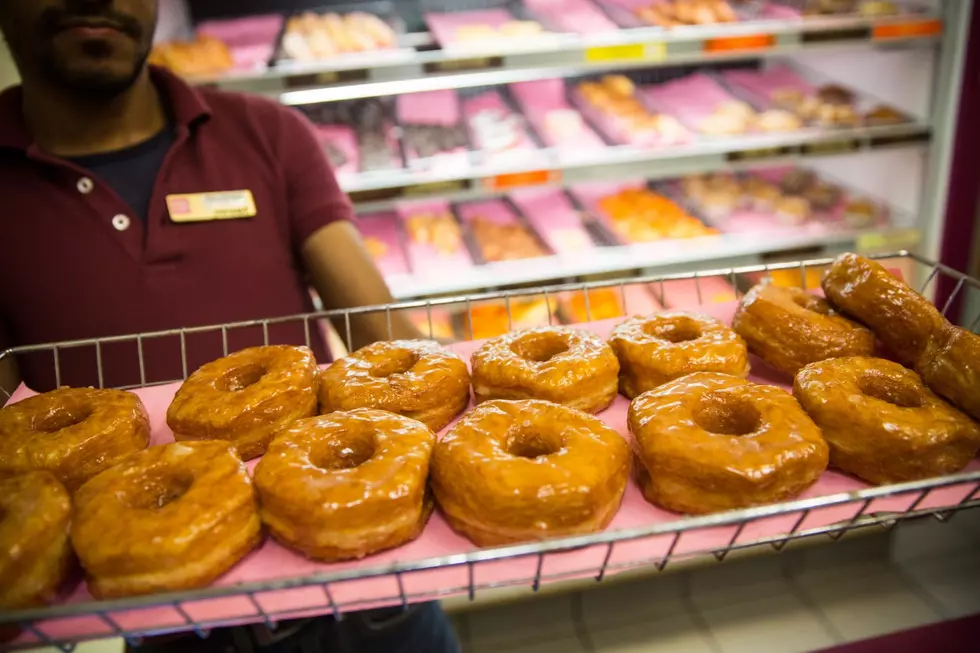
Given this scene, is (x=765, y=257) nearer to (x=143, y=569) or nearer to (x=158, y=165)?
(x=158, y=165)

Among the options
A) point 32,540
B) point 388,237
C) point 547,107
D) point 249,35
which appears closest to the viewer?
point 32,540

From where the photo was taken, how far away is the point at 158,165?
229cm

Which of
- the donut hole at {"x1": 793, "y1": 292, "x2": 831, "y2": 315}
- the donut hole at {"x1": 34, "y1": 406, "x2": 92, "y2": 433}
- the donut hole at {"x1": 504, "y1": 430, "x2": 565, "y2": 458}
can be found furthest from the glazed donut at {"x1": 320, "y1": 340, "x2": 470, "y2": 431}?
the donut hole at {"x1": 793, "y1": 292, "x2": 831, "y2": 315}

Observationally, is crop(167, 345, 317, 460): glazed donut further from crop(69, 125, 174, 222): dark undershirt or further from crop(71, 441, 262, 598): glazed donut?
crop(69, 125, 174, 222): dark undershirt

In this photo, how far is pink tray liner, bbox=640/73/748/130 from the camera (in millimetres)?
4010

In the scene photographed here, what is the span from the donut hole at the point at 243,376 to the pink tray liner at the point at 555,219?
2.38 metres

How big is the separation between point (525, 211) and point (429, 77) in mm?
1052

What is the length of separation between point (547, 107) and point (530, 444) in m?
3.24

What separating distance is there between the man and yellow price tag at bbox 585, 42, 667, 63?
161cm

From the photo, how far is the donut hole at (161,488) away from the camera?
1190mm

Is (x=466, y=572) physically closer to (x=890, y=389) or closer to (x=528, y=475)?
(x=528, y=475)

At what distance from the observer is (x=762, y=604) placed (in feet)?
6.53

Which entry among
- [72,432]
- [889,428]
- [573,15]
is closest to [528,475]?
[889,428]

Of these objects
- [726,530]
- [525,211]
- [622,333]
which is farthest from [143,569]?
[525,211]
